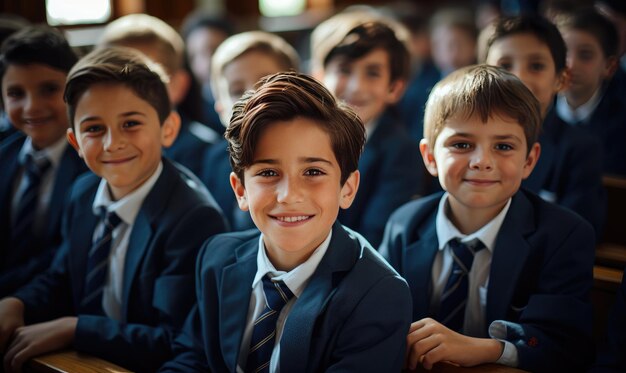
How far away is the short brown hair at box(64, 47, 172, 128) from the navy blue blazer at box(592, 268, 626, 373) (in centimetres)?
131

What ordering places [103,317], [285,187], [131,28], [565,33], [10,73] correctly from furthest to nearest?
[131,28]
[565,33]
[10,73]
[103,317]
[285,187]

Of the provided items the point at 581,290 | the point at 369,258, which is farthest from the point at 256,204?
the point at 581,290

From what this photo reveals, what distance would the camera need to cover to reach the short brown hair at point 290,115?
1.53 metres

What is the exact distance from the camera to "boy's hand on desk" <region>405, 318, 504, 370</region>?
152cm

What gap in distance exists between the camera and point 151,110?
78.5 inches

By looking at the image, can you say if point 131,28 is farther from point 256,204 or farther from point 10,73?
point 256,204

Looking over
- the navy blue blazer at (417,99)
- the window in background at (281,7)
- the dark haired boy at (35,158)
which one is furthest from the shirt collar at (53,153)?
the window in background at (281,7)

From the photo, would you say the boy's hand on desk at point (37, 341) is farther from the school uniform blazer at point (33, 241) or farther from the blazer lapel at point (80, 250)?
the school uniform blazer at point (33, 241)

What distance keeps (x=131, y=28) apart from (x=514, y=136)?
83.4 inches

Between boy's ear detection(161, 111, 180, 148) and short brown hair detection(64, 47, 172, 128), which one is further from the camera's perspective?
boy's ear detection(161, 111, 180, 148)

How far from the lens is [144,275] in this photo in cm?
190

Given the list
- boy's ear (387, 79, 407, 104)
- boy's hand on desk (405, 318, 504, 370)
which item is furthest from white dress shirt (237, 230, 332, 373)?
boy's ear (387, 79, 407, 104)

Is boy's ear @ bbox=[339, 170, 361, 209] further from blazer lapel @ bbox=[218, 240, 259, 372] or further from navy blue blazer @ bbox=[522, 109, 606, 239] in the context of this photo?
navy blue blazer @ bbox=[522, 109, 606, 239]

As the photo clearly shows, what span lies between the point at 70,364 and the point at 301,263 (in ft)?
2.00
